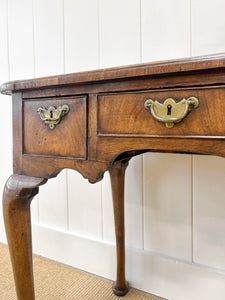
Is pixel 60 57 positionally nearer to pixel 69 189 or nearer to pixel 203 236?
pixel 69 189

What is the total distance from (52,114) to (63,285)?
2.39 ft

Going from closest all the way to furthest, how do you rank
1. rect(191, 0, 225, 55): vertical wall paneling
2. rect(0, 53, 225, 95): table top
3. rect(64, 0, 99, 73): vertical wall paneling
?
rect(0, 53, 225, 95): table top
rect(191, 0, 225, 55): vertical wall paneling
rect(64, 0, 99, 73): vertical wall paneling

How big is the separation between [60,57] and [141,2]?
1.37 ft

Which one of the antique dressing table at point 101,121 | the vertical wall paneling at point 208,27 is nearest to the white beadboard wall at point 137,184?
the vertical wall paneling at point 208,27

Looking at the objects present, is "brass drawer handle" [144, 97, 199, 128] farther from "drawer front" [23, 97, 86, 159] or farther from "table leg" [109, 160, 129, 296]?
"table leg" [109, 160, 129, 296]

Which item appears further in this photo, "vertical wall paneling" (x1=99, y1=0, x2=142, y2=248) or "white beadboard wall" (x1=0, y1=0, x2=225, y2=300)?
"vertical wall paneling" (x1=99, y1=0, x2=142, y2=248)

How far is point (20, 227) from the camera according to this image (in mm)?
638

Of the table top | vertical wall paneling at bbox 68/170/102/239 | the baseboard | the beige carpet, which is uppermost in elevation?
the table top

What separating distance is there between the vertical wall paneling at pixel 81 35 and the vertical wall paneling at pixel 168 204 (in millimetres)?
483

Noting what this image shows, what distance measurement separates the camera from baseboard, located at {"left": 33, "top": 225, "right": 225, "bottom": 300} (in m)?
0.87

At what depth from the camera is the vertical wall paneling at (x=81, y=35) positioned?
104 centimetres

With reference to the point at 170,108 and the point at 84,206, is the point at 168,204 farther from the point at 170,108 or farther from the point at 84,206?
the point at 170,108

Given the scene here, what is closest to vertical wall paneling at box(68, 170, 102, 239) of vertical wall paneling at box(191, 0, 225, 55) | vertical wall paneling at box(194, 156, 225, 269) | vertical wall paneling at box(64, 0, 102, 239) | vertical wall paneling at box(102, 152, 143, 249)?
vertical wall paneling at box(64, 0, 102, 239)

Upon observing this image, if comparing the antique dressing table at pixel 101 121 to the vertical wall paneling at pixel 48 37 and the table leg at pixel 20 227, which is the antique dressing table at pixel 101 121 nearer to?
the table leg at pixel 20 227
